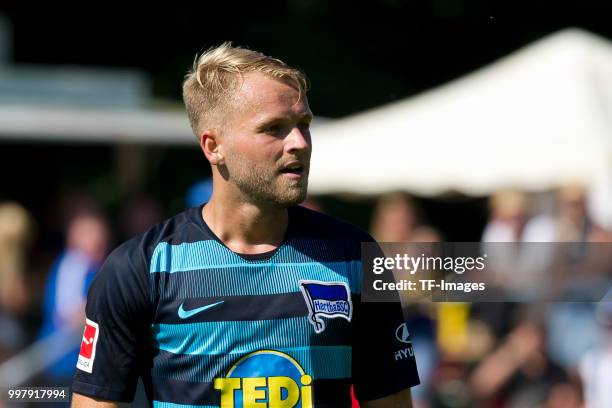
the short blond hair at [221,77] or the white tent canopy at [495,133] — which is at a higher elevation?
the white tent canopy at [495,133]

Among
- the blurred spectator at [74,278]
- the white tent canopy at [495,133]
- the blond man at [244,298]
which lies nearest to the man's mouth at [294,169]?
the blond man at [244,298]

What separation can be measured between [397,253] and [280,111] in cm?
98

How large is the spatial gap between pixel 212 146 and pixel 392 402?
105cm

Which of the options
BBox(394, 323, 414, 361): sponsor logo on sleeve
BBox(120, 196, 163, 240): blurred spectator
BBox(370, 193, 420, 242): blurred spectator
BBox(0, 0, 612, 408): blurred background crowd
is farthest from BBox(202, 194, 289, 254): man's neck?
BBox(120, 196, 163, 240): blurred spectator

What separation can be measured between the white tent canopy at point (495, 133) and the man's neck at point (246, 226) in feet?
18.4

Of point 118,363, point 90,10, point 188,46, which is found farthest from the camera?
point 90,10

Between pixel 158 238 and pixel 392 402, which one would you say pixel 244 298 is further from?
pixel 392 402

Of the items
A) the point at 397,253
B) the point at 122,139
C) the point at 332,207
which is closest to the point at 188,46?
the point at 122,139

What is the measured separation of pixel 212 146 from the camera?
391 cm

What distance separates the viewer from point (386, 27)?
712 centimetres

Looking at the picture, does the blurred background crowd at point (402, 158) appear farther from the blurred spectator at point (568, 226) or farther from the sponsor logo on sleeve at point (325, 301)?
the sponsor logo on sleeve at point (325, 301)

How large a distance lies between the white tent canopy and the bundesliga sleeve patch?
19.6 ft

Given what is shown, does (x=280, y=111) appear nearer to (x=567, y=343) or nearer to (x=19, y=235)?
(x=567, y=343)

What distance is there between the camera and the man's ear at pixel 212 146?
3889 mm
